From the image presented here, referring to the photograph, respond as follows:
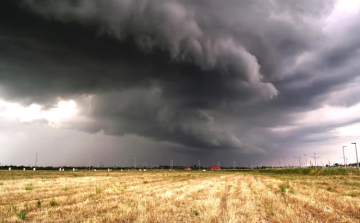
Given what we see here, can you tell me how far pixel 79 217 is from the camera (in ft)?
Result: 35.3

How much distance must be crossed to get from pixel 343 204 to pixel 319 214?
12.6 feet

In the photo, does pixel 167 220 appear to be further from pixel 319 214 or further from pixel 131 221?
pixel 319 214

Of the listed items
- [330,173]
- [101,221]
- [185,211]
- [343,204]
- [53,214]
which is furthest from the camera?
[330,173]

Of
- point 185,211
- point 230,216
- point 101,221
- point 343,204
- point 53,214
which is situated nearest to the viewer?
point 101,221

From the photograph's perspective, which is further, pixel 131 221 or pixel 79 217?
pixel 79 217

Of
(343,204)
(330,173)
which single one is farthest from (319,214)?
(330,173)

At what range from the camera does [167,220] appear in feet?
33.7

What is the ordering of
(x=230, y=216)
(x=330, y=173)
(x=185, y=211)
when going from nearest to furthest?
(x=230, y=216)
(x=185, y=211)
(x=330, y=173)

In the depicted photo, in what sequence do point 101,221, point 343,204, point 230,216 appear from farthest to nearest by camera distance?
point 343,204 → point 230,216 → point 101,221

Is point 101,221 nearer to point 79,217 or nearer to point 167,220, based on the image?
point 79,217

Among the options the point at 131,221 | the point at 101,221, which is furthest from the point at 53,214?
the point at 131,221

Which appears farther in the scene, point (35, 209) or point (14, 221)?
point (35, 209)

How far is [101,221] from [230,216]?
5.23 m

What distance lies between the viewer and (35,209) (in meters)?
12.8
